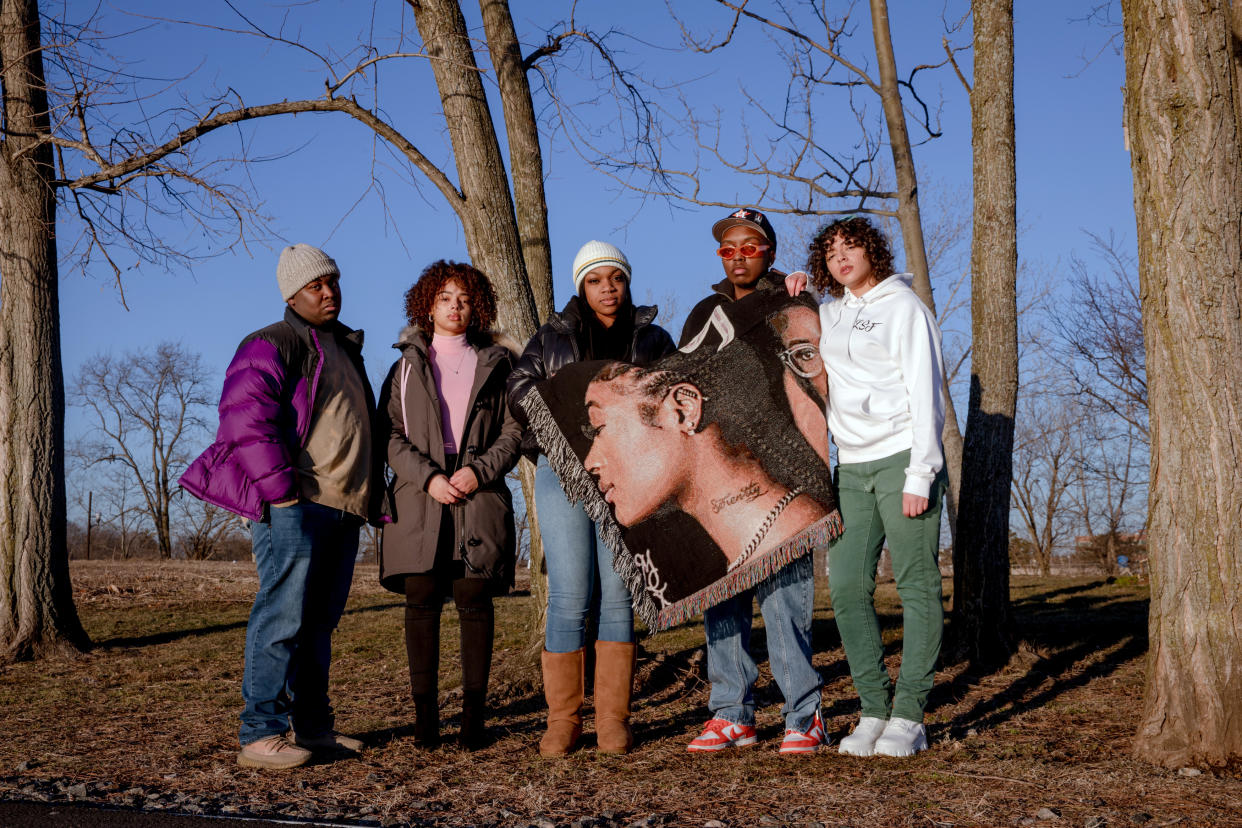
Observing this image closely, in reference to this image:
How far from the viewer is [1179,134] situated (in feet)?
13.1

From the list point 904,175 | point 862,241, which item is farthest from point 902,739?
point 904,175

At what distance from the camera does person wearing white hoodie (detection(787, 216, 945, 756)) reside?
3.97m

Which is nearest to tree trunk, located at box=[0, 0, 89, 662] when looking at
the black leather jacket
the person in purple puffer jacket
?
the person in purple puffer jacket

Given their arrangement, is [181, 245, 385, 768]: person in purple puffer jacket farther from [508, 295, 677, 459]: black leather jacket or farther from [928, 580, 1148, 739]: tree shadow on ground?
[928, 580, 1148, 739]: tree shadow on ground

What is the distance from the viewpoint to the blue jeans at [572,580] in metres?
4.27

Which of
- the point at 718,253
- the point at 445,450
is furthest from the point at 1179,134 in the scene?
the point at 445,450

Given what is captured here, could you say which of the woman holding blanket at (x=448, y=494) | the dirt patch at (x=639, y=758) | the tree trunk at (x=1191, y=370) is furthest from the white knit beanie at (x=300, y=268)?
the tree trunk at (x=1191, y=370)

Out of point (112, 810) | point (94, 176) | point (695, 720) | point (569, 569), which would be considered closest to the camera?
point (112, 810)

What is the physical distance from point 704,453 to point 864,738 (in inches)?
54.2

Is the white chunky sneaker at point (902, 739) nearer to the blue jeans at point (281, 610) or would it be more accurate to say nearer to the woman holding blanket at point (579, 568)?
the woman holding blanket at point (579, 568)

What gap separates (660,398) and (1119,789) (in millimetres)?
2330

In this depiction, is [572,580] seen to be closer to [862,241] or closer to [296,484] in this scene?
[296,484]

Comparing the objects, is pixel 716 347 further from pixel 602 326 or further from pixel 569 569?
pixel 569 569

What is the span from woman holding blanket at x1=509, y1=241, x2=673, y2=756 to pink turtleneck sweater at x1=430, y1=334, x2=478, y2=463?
9.6 inches
